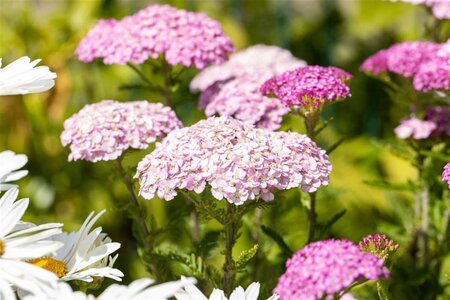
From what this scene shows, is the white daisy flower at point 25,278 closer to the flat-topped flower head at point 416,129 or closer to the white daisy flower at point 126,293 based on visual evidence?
the white daisy flower at point 126,293

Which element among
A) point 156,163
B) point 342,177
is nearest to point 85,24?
point 342,177

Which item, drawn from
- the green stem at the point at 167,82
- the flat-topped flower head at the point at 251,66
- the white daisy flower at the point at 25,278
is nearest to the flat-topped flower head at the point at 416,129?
the flat-topped flower head at the point at 251,66

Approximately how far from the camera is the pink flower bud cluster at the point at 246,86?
2160 mm

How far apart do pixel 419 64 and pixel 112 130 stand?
2.61ft

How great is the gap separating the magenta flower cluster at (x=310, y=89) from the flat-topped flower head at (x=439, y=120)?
490mm

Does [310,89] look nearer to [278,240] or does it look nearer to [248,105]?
[248,105]

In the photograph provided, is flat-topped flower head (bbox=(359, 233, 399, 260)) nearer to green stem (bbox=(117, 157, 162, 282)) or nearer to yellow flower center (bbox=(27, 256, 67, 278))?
yellow flower center (bbox=(27, 256, 67, 278))

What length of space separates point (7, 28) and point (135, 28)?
2.30m

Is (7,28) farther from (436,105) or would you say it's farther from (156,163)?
(156,163)

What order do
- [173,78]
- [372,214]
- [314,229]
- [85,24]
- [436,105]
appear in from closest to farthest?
[314,229], [173,78], [436,105], [372,214], [85,24]

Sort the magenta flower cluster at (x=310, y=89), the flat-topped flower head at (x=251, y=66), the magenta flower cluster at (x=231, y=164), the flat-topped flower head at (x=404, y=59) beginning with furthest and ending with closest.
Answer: the flat-topped flower head at (x=251, y=66)
the flat-topped flower head at (x=404, y=59)
the magenta flower cluster at (x=310, y=89)
the magenta flower cluster at (x=231, y=164)

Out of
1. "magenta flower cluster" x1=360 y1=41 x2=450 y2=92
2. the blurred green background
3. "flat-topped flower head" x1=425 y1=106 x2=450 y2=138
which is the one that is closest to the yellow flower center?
"magenta flower cluster" x1=360 y1=41 x2=450 y2=92

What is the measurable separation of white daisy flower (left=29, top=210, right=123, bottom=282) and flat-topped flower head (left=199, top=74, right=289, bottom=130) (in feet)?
1.69

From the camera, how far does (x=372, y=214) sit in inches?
130
